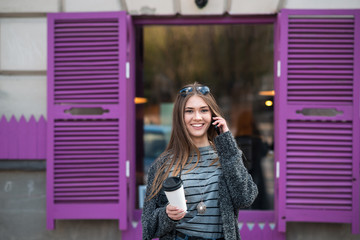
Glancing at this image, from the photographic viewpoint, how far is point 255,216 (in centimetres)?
391

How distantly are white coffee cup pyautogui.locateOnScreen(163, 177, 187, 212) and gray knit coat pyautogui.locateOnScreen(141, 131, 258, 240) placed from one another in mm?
159

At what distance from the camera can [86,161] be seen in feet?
12.0

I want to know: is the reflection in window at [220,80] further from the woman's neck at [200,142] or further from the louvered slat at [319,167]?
the woman's neck at [200,142]

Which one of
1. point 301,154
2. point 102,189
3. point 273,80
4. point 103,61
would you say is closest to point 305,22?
point 273,80

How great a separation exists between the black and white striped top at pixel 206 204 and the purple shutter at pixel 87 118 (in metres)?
1.70

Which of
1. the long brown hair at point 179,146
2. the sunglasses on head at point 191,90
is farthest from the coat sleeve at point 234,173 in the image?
the sunglasses on head at point 191,90

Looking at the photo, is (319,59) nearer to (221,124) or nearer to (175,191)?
(221,124)

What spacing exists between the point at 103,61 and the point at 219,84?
5.91ft

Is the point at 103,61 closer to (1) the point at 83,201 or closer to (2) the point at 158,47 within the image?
(2) the point at 158,47

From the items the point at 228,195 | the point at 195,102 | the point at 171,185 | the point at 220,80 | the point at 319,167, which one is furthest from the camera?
the point at 220,80

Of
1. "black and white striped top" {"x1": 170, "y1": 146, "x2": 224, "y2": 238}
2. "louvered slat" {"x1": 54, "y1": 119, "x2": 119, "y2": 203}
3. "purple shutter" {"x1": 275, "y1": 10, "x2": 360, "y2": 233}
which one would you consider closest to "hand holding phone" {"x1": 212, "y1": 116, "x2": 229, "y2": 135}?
"black and white striped top" {"x1": 170, "y1": 146, "x2": 224, "y2": 238}

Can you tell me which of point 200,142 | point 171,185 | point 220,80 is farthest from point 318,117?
point 171,185

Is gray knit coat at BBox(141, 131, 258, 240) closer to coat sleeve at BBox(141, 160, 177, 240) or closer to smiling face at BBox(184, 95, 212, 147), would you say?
coat sleeve at BBox(141, 160, 177, 240)

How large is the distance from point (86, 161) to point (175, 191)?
2.14 metres
